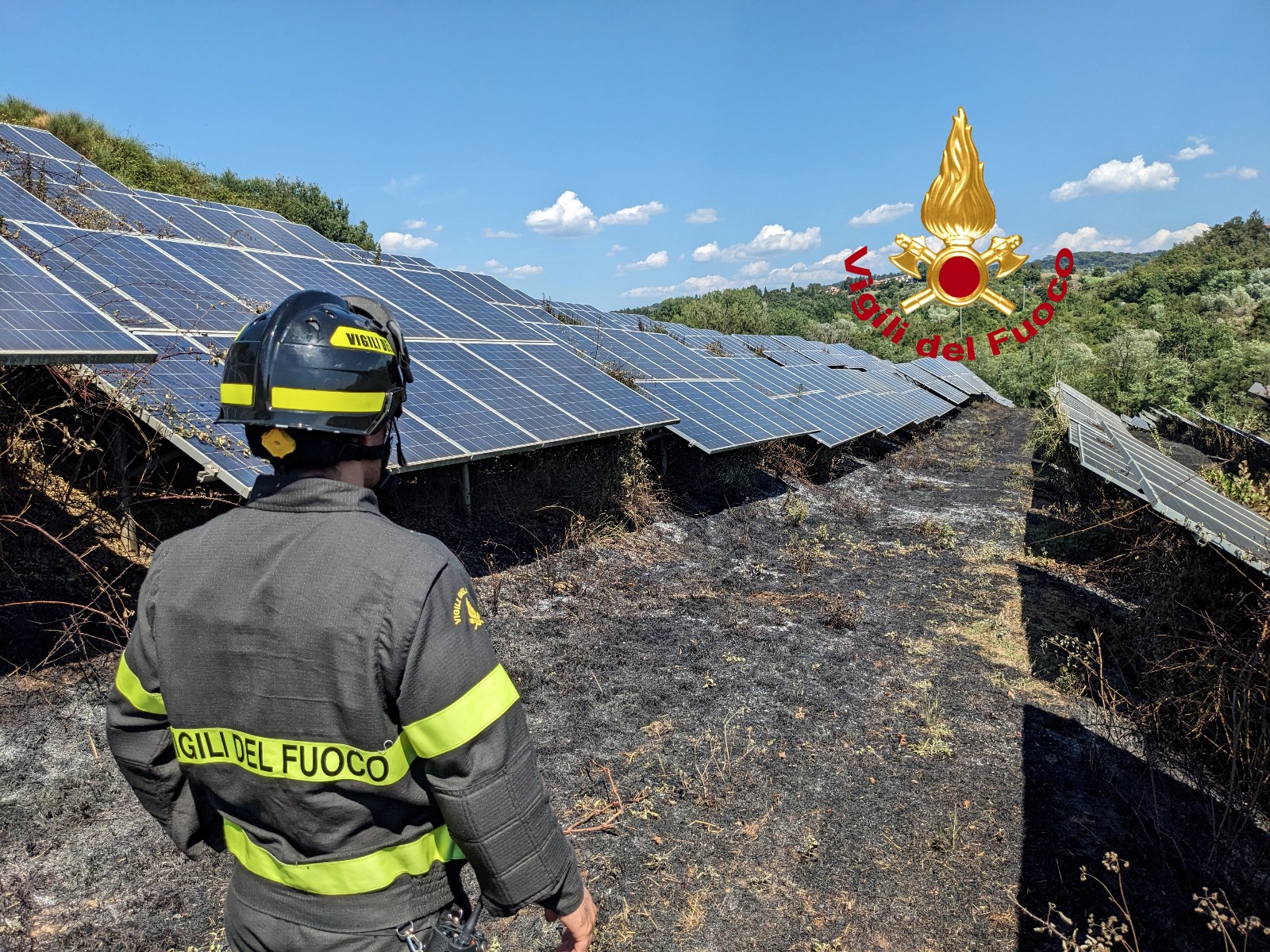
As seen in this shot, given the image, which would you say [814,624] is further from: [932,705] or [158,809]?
[158,809]

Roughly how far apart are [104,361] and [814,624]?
261 inches

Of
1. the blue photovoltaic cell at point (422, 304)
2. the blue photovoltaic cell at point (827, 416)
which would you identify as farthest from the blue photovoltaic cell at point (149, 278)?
the blue photovoltaic cell at point (827, 416)

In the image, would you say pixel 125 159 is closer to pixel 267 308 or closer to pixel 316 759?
pixel 267 308

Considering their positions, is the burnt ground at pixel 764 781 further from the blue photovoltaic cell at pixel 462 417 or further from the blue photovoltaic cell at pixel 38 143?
the blue photovoltaic cell at pixel 38 143

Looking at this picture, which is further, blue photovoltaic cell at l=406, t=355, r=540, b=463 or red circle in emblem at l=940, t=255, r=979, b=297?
red circle in emblem at l=940, t=255, r=979, b=297

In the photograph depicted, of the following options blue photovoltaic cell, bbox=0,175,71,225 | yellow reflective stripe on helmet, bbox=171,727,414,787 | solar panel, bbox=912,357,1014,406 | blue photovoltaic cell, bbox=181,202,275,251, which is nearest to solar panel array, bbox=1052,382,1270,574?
yellow reflective stripe on helmet, bbox=171,727,414,787

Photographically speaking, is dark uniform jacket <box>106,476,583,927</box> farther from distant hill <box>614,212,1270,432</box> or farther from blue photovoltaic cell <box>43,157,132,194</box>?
distant hill <box>614,212,1270,432</box>

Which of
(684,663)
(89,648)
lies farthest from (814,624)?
(89,648)

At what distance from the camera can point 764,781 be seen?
201 inches

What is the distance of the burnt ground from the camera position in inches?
150

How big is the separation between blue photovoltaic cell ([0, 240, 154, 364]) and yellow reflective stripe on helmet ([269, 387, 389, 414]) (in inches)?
146

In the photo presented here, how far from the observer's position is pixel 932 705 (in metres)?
6.14

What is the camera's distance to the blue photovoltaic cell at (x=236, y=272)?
847cm

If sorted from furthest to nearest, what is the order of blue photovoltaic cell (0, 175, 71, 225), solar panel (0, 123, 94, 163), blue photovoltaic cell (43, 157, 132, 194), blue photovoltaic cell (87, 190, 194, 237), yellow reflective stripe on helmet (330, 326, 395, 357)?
solar panel (0, 123, 94, 163) < blue photovoltaic cell (43, 157, 132, 194) < blue photovoltaic cell (87, 190, 194, 237) < blue photovoltaic cell (0, 175, 71, 225) < yellow reflective stripe on helmet (330, 326, 395, 357)
